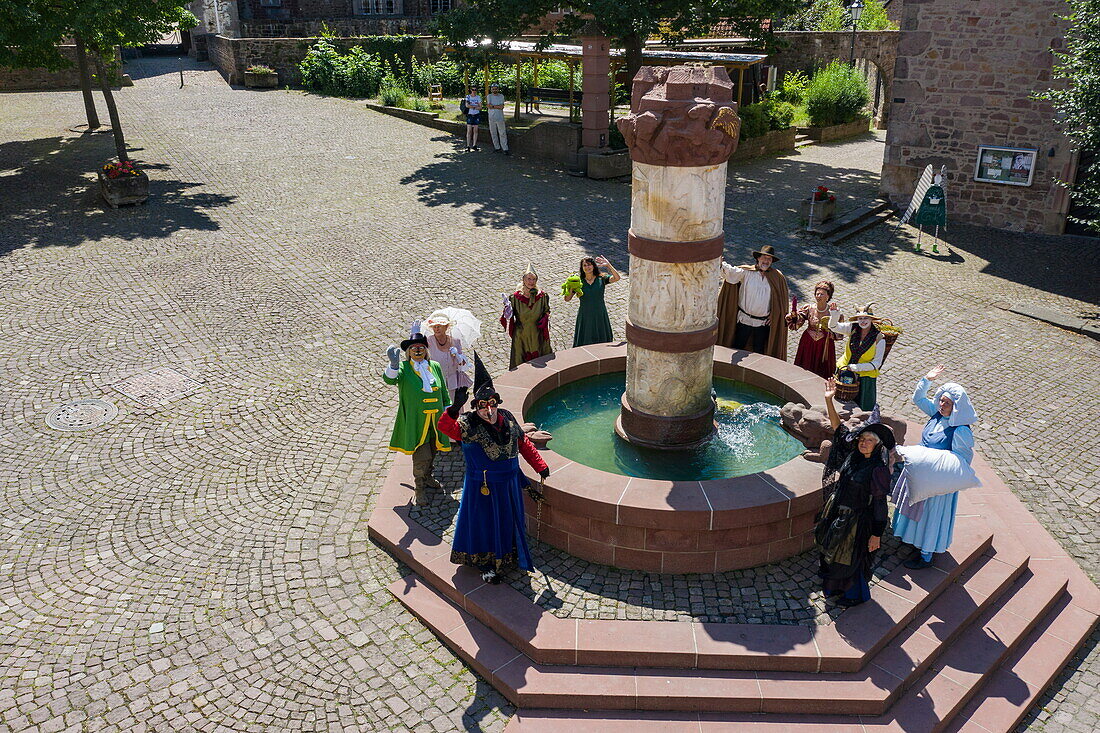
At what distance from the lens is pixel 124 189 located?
663 inches

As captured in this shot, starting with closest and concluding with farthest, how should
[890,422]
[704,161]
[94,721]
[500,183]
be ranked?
1. [94,721]
2. [704,161]
3. [890,422]
4. [500,183]

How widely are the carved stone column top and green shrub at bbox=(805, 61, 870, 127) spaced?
21.3m

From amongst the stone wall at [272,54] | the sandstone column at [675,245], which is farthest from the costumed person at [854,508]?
the stone wall at [272,54]

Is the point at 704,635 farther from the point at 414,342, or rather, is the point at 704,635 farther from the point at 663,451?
the point at 414,342

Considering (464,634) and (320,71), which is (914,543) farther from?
(320,71)

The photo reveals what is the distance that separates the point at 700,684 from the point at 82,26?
1713 cm

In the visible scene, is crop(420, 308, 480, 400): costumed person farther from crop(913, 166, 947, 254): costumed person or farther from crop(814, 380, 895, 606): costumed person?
crop(913, 166, 947, 254): costumed person

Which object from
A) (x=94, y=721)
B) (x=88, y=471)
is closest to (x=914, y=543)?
(x=94, y=721)

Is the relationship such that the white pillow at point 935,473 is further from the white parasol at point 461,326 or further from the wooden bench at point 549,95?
the wooden bench at point 549,95

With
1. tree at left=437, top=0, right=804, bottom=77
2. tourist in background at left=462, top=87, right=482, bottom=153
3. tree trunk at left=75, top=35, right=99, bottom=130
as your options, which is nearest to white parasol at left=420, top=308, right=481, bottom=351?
tree at left=437, top=0, right=804, bottom=77

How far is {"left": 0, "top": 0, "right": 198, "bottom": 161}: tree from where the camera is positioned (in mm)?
15606

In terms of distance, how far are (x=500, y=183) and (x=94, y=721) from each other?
51.5ft

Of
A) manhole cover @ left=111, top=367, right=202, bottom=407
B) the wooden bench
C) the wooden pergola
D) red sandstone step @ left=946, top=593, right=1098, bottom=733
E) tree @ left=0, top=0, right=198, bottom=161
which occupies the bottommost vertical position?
red sandstone step @ left=946, top=593, right=1098, bottom=733

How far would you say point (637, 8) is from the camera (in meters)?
18.3
